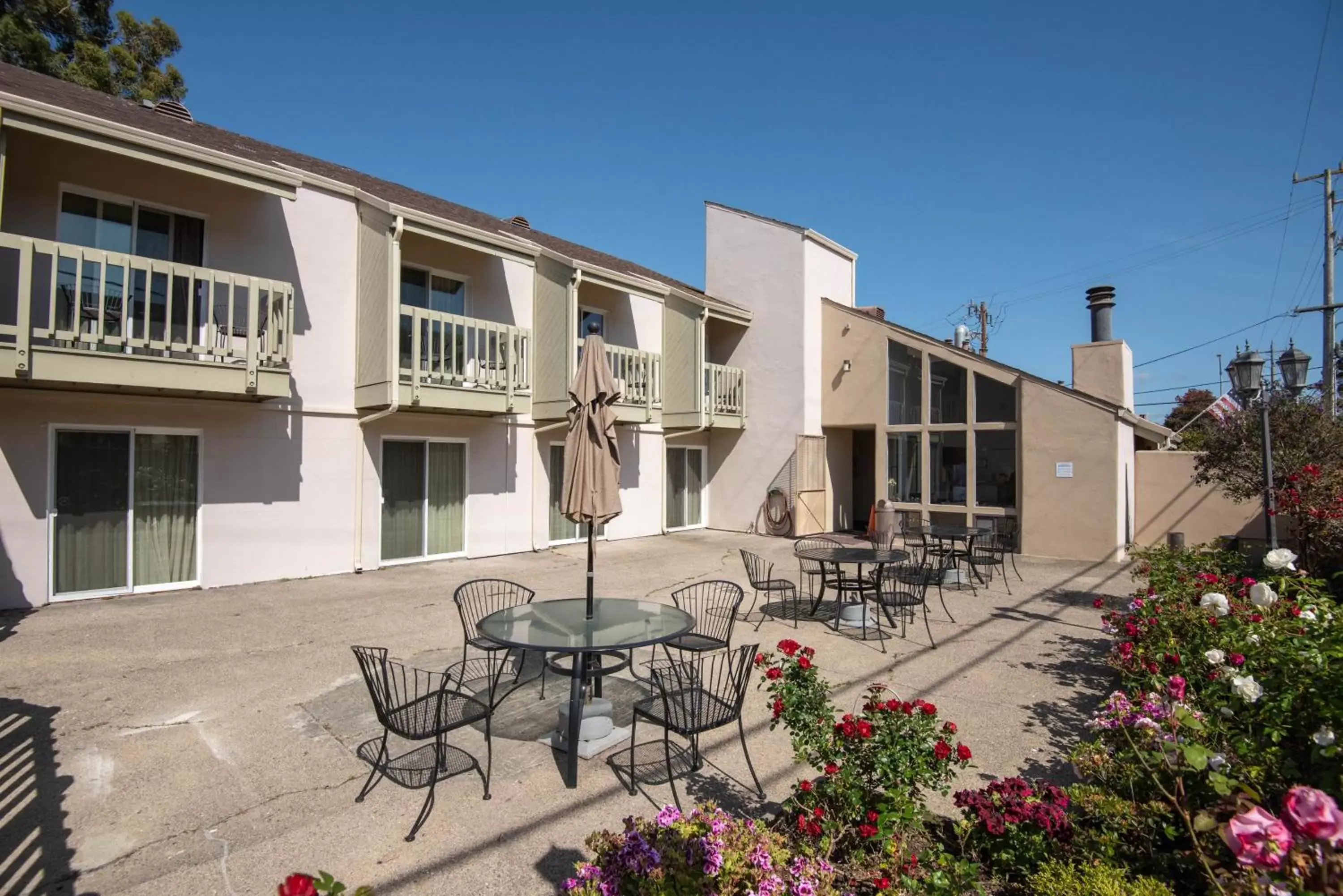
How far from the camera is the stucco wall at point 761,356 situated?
16.2 metres

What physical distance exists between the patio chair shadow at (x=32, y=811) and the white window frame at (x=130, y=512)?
3.90 metres

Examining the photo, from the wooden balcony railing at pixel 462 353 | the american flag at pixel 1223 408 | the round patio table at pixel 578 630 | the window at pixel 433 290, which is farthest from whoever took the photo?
the window at pixel 433 290

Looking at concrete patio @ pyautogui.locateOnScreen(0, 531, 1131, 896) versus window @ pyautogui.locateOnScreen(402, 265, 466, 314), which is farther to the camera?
window @ pyautogui.locateOnScreen(402, 265, 466, 314)

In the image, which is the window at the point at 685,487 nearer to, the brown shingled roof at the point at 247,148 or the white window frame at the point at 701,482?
the white window frame at the point at 701,482

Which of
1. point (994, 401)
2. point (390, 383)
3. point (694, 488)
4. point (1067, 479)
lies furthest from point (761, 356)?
point (390, 383)

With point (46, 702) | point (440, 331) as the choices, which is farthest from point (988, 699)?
point (440, 331)

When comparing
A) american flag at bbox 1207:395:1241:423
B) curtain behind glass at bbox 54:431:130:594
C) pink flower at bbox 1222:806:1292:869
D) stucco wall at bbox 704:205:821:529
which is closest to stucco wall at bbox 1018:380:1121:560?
american flag at bbox 1207:395:1241:423

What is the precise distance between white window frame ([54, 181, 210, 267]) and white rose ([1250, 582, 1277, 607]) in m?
11.9

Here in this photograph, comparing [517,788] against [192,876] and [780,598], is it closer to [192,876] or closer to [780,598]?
[192,876]

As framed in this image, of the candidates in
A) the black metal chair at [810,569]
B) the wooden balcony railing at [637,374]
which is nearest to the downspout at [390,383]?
the wooden balcony railing at [637,374]

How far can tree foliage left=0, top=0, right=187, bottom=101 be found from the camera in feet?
57.7

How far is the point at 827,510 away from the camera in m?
16.6

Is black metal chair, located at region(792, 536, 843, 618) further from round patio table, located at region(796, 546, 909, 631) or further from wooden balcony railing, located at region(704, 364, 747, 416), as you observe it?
wooden balcony railing, located at region(704, 364, 747, 416)

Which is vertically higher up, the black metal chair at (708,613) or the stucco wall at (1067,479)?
the stucco wall at (1067,479)
